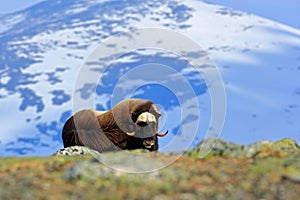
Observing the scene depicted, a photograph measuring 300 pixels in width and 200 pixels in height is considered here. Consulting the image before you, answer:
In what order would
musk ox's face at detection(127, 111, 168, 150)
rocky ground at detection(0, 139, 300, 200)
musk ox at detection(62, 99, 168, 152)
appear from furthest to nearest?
musk ox at detection(62, 99, 168, 152) < musk ox's face at detection(127, 111, 168, 150) < rocky ground at detection(0, 139, 300, 200)

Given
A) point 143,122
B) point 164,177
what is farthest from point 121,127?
point 164,177

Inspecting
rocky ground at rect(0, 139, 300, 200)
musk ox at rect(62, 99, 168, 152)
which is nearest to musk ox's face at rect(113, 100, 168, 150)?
musk ox at rect(62, 99, 168, 152)

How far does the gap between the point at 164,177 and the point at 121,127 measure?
9.46 metres

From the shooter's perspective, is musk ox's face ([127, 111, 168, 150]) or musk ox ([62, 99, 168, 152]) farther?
musk ox ([62, 99, 168, 152])

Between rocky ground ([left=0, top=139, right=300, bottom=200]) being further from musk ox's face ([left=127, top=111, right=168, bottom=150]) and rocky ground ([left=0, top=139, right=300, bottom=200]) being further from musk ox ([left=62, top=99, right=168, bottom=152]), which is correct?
musk ox ([left=62, top=99, right=168, bottom=152])

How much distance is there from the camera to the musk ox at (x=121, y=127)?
2519cm

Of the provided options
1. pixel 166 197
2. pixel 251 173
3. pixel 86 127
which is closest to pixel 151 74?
pixel 86 127

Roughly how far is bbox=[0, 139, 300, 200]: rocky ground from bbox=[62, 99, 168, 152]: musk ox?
5813mm

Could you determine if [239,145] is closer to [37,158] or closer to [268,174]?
[268,174]

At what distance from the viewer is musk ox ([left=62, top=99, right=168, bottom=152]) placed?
25.2 m

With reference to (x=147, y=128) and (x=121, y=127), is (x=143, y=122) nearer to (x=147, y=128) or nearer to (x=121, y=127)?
(x=147, y=128)

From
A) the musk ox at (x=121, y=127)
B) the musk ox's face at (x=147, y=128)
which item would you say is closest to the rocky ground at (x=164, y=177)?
the musk ox's face at (x=147, y=128)

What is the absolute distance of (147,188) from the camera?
1546 cm

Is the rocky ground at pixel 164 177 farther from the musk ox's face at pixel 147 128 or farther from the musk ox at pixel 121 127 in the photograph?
the musk ox at pixel 121 127
